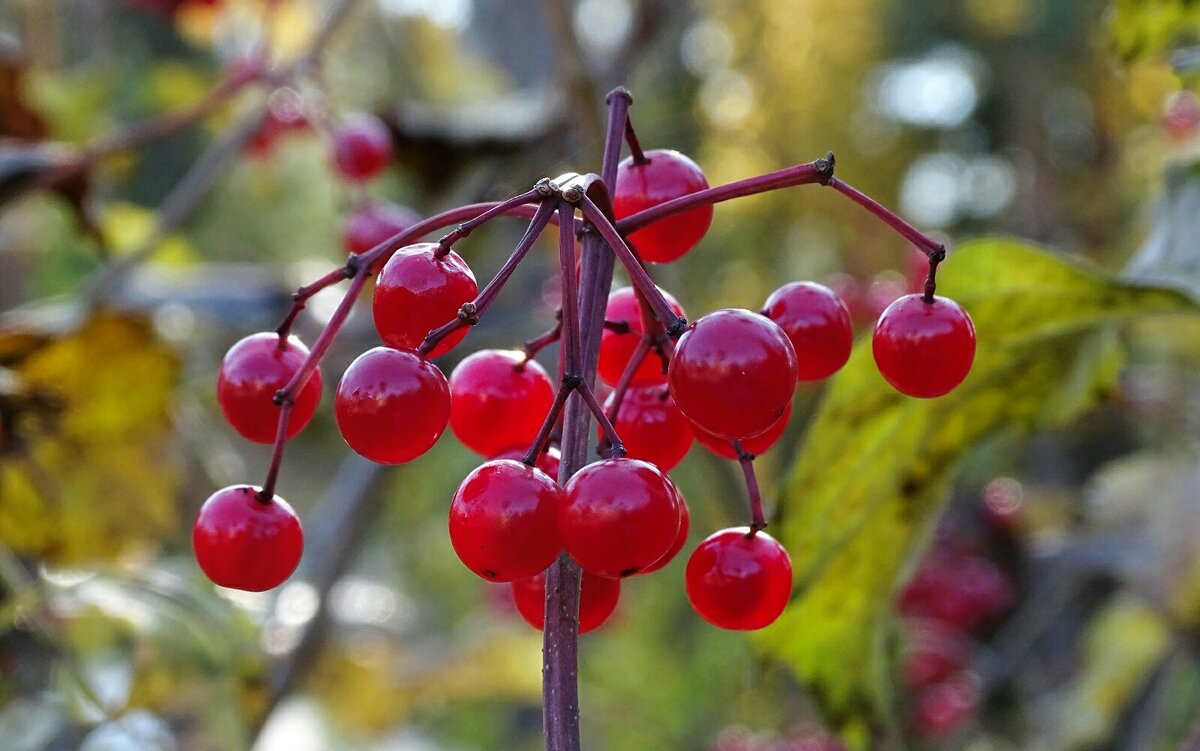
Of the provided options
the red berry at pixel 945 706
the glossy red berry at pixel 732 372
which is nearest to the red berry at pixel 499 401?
the glossy red berry at pixel 732 372

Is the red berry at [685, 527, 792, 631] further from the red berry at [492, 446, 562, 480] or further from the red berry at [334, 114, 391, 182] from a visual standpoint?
the red berry at [334, 114, 391, 182]

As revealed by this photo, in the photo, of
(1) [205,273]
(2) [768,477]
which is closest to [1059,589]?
(2) [768,477]

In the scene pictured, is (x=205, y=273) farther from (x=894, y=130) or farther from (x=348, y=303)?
(x=894, y=130)

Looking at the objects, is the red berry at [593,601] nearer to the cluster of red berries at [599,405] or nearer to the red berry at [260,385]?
the cluster of red berries at [599,405]

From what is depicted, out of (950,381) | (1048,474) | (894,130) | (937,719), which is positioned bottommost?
(950,381)

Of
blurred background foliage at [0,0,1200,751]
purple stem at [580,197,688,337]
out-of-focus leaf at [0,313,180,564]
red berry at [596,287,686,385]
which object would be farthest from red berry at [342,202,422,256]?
purple stem at [580,197,688,337]

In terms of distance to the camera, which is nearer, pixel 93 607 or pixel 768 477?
pixel 93 607
